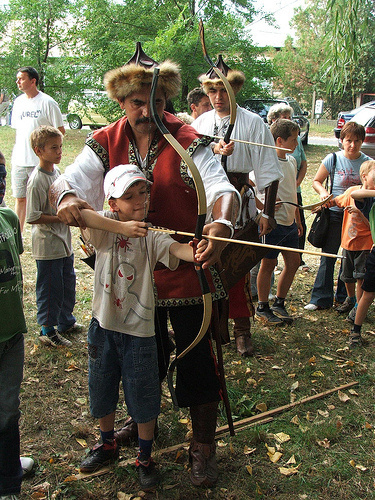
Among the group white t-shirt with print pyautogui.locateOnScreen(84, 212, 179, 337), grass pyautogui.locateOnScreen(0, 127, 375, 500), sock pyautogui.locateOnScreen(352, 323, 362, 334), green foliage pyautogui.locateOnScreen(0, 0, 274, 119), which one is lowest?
grass pyautogui.locateOnScreen(0, 127, 375, 500)

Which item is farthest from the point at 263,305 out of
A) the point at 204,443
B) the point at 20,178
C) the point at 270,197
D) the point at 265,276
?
the point at 20,178

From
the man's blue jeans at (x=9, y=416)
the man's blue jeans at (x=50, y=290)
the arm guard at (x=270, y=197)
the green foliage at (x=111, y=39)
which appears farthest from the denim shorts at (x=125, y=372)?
the green foliage at (x=111, y=39)

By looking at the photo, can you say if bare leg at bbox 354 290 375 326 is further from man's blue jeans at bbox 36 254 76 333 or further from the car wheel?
the car wheel

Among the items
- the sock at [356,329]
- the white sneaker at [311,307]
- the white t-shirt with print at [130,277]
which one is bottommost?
the white sneaker at [311,307]

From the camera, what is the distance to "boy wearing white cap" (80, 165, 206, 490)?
2369 mm

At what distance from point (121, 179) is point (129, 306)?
0.59 meters

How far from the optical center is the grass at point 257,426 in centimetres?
261

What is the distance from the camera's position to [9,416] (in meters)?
2.30

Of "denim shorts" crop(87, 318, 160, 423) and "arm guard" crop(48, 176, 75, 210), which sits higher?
"arm guard" crop(48, 176, 75, 210)

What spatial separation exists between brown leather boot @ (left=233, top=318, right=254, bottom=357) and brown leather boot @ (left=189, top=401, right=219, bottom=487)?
4.75 feet

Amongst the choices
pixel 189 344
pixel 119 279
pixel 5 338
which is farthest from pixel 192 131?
pixel 5 338

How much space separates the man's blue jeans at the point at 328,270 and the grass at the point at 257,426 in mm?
433

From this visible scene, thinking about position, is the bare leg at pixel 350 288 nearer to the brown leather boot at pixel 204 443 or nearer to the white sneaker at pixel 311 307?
the white sneaker at pixel 311 307

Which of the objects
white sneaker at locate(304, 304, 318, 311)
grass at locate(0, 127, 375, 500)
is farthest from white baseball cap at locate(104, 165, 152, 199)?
white sneaker at locate(304, 304, 318, 311)
